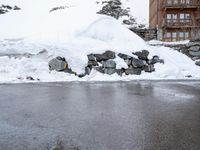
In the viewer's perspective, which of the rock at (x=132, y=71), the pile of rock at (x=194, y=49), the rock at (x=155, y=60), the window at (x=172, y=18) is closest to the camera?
the rock at (x=132, y=71)

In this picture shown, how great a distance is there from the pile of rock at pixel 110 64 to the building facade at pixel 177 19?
24123 millimetres

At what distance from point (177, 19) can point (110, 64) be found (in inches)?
1087

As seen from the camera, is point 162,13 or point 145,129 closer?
point 145,129

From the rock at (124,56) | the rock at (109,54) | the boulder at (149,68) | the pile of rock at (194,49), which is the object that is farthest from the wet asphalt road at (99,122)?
the pile of rock at (194,49)

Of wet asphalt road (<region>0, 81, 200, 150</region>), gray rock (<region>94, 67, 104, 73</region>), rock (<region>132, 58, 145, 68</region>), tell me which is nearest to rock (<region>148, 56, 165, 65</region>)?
rock (<region>132, 58, 145, 68</region>)

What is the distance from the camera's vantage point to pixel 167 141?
230 inches

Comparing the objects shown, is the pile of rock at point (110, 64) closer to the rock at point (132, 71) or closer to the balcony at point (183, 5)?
the rock at point (132, 71)

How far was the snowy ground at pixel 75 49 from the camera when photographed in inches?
761

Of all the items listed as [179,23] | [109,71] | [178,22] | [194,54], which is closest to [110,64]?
[109,71]

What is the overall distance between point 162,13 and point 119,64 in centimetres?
2691

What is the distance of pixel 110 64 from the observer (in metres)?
20.2

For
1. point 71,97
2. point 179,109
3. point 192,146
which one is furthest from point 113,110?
point 192,146

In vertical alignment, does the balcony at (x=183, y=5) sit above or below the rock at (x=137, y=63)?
above

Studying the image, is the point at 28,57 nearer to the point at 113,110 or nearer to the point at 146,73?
the point at 146,73
